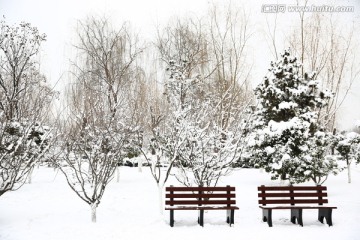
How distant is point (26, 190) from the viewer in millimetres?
14219

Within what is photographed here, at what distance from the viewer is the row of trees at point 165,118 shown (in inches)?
309

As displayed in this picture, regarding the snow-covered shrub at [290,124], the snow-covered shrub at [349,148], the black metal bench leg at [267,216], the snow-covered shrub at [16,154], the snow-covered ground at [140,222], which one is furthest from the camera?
the snow-covered shrub at [349,148]

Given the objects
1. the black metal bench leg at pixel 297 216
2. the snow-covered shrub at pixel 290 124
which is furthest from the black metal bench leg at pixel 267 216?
the snow-covered shrub at pixel 290 124

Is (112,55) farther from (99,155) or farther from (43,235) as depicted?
(43,235)

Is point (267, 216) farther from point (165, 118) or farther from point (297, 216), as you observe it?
point (165, 118)

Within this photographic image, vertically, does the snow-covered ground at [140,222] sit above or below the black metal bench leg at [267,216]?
below

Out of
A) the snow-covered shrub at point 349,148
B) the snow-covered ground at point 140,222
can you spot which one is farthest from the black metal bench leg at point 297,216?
the snow-covered shrub at point 349,148

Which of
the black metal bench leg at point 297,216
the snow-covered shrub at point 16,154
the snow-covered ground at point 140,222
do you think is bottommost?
the snow-covered ground at point 140,222

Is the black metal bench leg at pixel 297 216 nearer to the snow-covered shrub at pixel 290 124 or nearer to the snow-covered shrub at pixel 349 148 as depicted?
the snow-covered shrub at pixel 290 124

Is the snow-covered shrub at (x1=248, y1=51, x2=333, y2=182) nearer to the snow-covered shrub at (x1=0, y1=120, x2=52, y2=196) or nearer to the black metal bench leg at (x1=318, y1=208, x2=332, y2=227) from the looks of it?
the black metal bench leg at (x1=318, y1=208, x2=332, y2=227)

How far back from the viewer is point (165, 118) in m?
11.3

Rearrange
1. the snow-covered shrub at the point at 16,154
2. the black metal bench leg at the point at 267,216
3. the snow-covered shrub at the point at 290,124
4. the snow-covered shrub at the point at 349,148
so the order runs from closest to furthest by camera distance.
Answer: the snow-covered shrub at the point at 16,154
the black metal bench leg at the point at 267,216
the snow-covered shrub at the point at 290,124
the snow-covered shrub at the point at 349,148

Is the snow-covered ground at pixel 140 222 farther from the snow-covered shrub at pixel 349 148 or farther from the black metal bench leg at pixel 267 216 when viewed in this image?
the snow-covered shrub at pixel 349 148

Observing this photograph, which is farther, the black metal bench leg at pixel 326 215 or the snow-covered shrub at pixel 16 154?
the black metal bench leg at pixel 326 215
